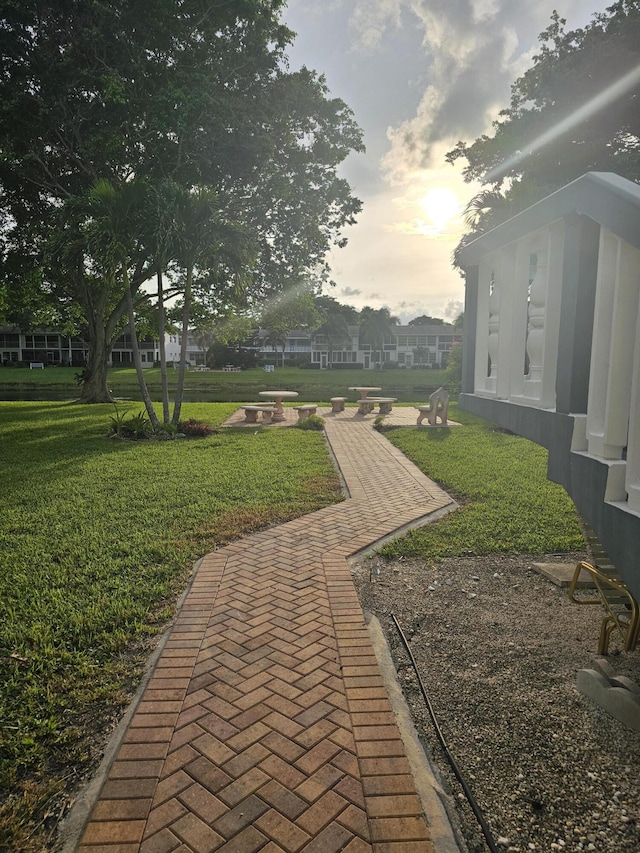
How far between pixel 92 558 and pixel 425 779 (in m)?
3.63

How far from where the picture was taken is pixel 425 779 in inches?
90.0

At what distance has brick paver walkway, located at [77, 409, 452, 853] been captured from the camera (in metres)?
2.01

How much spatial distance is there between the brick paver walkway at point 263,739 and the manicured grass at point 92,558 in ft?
0.92

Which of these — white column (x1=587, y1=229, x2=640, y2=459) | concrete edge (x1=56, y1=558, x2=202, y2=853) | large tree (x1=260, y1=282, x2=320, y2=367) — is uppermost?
large tree (x1=260, y1=282, x2=320, y2=367)

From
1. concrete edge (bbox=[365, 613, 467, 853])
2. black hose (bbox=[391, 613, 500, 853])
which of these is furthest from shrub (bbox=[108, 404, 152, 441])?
black hose (bbox=[391, 613, 500, 853])

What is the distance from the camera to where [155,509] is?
647 centimetres

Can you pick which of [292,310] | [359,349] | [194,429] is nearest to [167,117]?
[194,429]

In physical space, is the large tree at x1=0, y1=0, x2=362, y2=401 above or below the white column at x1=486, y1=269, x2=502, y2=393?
above

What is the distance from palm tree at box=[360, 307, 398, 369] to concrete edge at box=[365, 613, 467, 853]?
70.5m

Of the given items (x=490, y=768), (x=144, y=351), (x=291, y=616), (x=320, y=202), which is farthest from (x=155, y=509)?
(x=144, y=351)

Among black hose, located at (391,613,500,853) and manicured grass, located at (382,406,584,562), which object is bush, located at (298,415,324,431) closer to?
manicured grass, located at (382,406,584,562)

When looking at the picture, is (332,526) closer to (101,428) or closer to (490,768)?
(490,768)

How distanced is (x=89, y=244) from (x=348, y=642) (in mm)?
11201

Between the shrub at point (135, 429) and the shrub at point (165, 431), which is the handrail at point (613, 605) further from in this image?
the shrub at point (135, 429)
